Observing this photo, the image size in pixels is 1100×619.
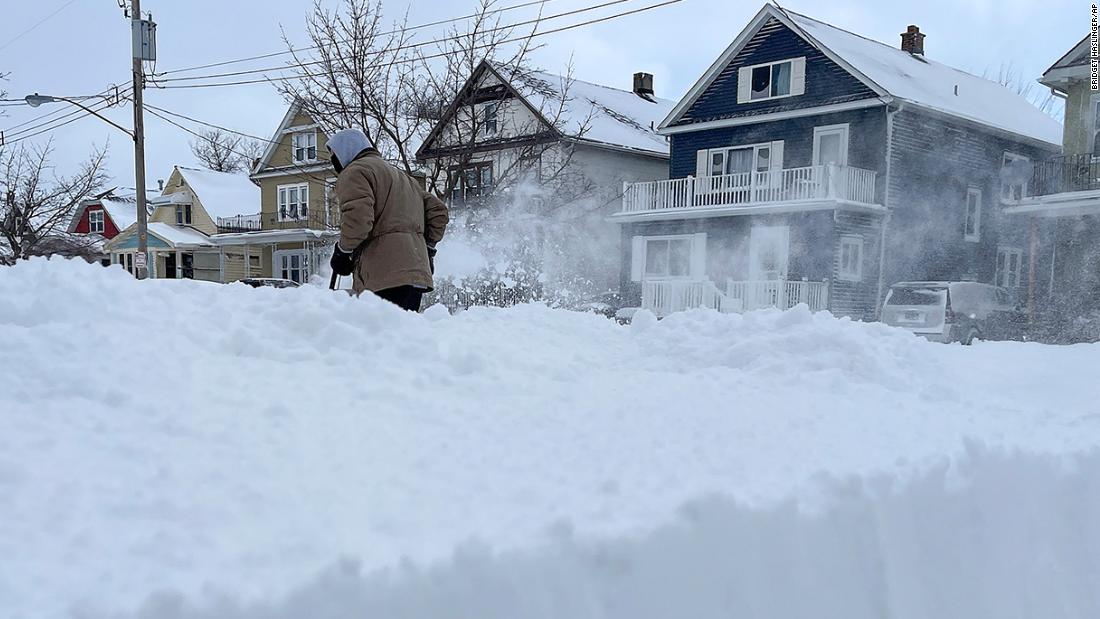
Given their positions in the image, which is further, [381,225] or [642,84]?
[642,84]

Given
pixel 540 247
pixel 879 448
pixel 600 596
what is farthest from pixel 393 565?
pixel 540 247

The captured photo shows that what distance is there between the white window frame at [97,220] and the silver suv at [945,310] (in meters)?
45.0

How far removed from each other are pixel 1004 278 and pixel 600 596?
22845mm

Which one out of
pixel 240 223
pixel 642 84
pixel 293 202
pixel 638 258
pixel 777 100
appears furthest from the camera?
pixel 240 223

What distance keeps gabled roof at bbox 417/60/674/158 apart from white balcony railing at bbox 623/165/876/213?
2.45 m

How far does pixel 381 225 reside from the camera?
4.68 meters

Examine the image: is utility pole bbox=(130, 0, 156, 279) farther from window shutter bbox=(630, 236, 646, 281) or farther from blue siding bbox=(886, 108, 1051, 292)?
blue siding bbox=(886, 108, 1051, 292)

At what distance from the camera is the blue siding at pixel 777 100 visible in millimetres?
18756

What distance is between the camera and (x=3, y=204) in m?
26.2

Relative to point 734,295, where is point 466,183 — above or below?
above

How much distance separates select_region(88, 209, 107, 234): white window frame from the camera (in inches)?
1789

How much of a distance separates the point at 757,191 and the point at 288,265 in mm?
20203

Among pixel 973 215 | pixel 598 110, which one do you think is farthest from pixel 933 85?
pixel 598 110

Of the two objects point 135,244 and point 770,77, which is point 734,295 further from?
point 135,244
